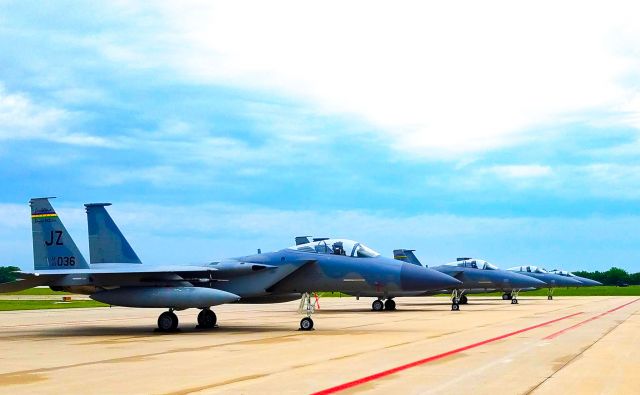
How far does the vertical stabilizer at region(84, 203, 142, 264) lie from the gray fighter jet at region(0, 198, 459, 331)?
1.07 ft

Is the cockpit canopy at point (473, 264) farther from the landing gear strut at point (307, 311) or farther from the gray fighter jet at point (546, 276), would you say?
the landing gear strut at point (307, 311)

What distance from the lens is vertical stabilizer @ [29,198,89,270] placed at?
66.0ft

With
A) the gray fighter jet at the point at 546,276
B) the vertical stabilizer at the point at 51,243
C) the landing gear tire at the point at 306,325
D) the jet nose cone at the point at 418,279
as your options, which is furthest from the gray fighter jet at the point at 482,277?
the vertical stabilizer at the point at 51,243

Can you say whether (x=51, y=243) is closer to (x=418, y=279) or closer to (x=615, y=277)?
(x=418, y=279)

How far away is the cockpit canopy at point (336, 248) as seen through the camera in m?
20.2

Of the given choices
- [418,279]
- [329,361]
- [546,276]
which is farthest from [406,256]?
[329,361]

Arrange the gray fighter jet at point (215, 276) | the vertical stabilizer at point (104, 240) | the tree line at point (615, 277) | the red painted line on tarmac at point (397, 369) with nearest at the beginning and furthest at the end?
1. the red painted line on tarmac at point (397, 369)
2. the gray fighter jet at point (215, 276)
3. the vertical stabilizer at point (104, 240)
4. the tree line at point (615, 277)

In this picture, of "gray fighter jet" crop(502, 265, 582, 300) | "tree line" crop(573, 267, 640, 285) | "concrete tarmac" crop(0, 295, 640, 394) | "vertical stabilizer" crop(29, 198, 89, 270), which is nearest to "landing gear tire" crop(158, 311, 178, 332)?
"concrete tarmac" crop(0, 295, 640, 394)

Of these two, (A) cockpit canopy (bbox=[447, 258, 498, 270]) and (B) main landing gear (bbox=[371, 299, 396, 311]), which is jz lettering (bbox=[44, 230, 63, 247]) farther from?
(A) cockpit canopy (bbox=[447, 258, 498, 270])

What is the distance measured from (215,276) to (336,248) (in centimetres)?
311

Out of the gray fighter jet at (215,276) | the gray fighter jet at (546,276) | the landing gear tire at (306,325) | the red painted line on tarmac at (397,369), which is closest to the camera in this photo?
the red painted line on tarmac at (397,369)

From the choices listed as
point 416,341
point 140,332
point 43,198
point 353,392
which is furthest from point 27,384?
point 43,198

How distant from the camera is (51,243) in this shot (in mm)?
20281

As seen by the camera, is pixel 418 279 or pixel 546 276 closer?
pixel 418 279
